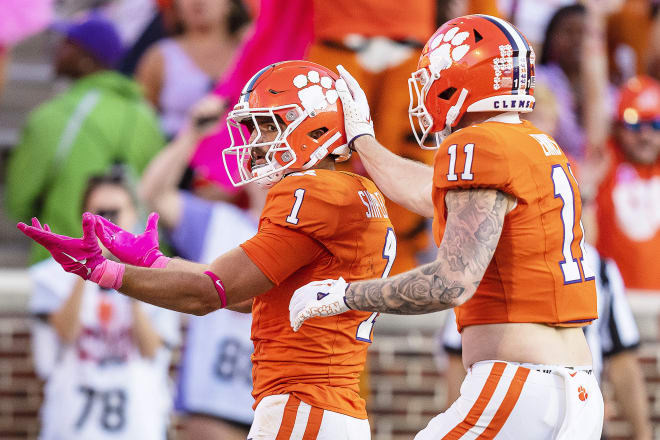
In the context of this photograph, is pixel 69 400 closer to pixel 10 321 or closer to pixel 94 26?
pixel 10 321

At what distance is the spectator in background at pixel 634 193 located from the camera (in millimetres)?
7363

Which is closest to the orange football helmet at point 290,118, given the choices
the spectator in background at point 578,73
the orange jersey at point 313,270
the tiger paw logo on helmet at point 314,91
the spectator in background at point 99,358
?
the tiger paw logo on helmet at point 314,91

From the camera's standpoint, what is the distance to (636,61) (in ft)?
28.5

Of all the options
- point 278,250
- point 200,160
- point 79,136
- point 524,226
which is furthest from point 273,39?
point 524,226

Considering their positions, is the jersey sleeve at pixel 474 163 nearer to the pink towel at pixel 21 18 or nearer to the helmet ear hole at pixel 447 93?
the helmet ear hole at pixel 447 93

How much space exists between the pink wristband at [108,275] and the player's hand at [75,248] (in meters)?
0.01

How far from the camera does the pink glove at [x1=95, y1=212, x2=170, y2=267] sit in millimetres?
3592

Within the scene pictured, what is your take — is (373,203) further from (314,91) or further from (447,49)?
(447,49)

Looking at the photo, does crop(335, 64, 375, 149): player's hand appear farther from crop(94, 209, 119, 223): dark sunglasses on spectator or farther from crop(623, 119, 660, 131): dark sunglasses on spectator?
crop(623, 119, 660, 131): dark sunglasses on spectator

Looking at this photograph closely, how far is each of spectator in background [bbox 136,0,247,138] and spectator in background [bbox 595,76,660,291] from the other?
250cm

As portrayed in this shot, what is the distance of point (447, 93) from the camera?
3.57 meters

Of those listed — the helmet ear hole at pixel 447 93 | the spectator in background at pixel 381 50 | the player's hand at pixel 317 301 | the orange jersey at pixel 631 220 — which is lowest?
the player's hand at pixel 317 301

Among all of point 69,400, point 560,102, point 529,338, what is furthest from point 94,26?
point 529,338

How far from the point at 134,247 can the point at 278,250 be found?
49 centimetres
